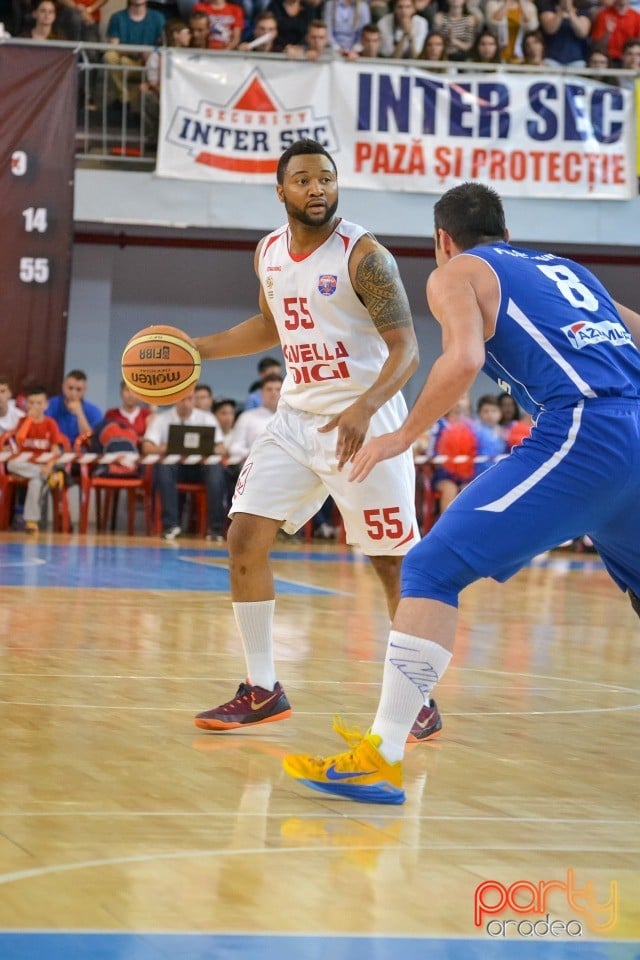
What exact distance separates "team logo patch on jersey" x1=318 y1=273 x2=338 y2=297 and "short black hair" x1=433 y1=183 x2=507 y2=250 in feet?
3.23

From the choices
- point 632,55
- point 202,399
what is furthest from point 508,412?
point 632,55

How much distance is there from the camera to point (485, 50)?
17.5 m

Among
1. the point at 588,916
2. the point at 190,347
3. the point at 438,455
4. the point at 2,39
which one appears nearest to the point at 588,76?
the point at 438,455

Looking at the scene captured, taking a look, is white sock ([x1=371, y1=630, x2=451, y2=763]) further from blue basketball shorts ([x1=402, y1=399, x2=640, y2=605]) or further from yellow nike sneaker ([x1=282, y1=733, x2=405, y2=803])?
blue basketball shorts ([x1=402, y1=399, x2=640, y2=605])

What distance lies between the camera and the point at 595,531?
4.10m

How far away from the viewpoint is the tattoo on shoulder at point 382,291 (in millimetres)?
5031

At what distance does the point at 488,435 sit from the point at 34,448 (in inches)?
203

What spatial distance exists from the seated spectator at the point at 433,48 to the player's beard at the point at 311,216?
12.5 m

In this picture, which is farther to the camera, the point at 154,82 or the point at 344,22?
the point at 344,22

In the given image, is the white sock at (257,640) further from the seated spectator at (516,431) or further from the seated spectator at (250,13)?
the seated spectator at (250,13)

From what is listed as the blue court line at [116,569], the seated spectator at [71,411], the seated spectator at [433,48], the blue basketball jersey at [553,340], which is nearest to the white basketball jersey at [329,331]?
the blue basketball jersey at [553,340]

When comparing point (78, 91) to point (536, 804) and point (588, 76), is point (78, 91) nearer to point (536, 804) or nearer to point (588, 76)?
point (588, 76)

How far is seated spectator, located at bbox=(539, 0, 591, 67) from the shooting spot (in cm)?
1836

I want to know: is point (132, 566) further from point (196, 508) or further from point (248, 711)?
point (248, 711)
